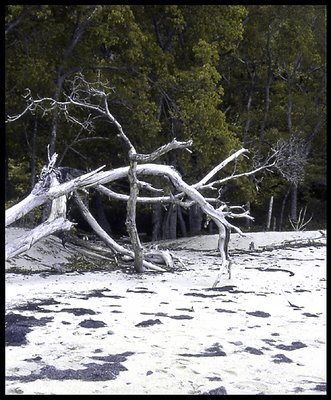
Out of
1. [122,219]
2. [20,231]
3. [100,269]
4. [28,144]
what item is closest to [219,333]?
[100,269]

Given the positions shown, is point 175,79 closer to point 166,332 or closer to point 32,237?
point 32,237

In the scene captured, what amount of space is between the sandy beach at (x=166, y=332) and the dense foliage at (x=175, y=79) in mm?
7089

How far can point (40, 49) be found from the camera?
17.1 metres

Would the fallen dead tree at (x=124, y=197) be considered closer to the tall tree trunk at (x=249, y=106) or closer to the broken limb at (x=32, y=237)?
the broken limb at (x=32, y=237)

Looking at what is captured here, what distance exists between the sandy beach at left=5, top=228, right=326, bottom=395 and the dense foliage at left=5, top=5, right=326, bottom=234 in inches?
279

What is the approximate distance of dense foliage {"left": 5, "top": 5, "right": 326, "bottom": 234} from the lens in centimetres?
1698

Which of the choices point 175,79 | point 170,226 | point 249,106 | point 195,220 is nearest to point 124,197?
point 175,79

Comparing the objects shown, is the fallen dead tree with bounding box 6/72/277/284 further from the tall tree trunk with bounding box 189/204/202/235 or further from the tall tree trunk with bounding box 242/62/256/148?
the tall tree trunk with bounding box 242/62/256/148

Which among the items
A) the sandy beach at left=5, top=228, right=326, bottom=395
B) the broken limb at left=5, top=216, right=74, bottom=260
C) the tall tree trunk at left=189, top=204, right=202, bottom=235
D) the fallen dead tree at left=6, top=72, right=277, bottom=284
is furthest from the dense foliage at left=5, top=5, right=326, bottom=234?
Answer: the sandy beach at left=5, top=228, right=326, bottom=395

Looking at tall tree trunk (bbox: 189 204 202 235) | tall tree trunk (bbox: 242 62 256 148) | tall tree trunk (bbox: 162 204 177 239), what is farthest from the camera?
tall tree trunk (bbox: 189 204 202 235)

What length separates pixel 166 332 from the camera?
250 inches

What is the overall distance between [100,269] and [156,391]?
22.3ft

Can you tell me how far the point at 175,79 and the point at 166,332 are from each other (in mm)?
12248

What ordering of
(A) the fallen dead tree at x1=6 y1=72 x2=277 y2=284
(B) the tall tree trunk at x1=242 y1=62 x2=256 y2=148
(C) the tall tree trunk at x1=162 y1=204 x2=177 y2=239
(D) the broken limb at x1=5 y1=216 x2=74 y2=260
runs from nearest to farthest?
(D) the broken limb at x1=5 y1=216 x2=74 y2=260 → (A) the fallen dead tree at x1=6 y1=72 x2=277 y2=284 → (C) the tall tree trunk at x1=162 y1=204 x2=177 y2=239 → (B) the tall tree trunk at x1=242 y1=62 x2=256 y2=148
